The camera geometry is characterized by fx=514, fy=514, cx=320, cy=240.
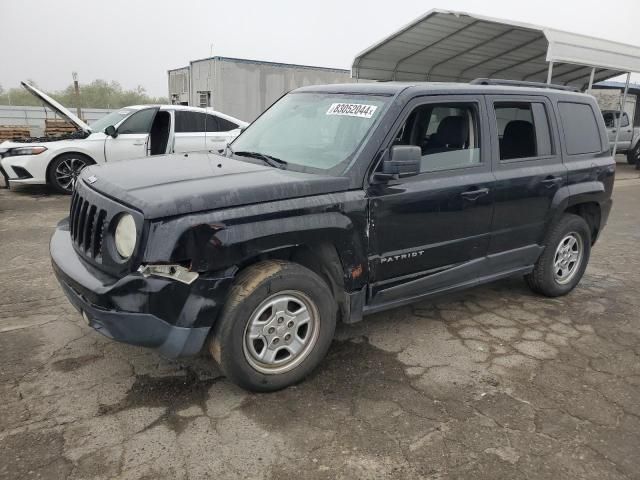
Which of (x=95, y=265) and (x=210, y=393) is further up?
(x=95, y=265)

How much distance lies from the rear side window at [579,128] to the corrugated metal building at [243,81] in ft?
46.8

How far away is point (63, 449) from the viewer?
8.35 ft

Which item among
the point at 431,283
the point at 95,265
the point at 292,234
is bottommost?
the point at 431,283

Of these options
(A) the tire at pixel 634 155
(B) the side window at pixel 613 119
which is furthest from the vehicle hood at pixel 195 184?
(A) the tire at pixel 634 155

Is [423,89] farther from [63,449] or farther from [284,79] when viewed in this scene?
[284,79]

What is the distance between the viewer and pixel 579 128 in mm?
4660

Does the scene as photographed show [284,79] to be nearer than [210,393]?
No

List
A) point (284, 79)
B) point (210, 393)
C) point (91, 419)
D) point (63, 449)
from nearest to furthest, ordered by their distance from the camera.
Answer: point (63, 449), point (91, 419), point (210, 393), point (284, 79)

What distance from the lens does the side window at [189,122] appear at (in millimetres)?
9422

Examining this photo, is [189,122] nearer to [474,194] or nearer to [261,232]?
[474,194]

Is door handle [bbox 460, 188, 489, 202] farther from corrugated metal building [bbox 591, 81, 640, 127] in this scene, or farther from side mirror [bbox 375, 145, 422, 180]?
corrugated metal building [bbox 591, 81, 640, 127]

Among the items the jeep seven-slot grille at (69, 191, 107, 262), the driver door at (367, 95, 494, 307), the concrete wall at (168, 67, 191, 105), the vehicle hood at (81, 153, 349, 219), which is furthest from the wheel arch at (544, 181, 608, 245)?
the concrete wall at (168, 67, 191, 105)

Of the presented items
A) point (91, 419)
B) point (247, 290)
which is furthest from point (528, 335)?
point (91, 419)

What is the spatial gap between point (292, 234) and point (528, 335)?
7.43 feet
